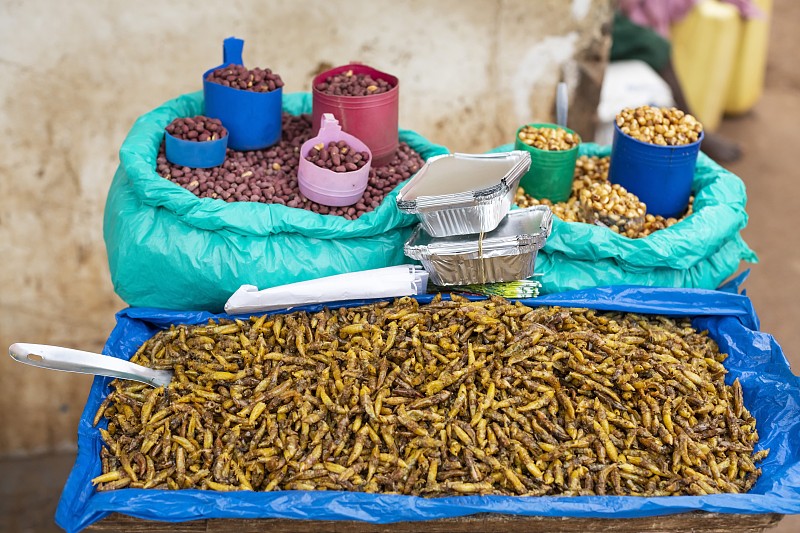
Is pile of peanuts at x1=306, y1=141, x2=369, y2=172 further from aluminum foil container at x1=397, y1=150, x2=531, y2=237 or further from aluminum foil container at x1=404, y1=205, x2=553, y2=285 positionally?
aluminum foil container at x1=404, y1=205, x2=553, y2=285

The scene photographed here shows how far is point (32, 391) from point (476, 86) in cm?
316

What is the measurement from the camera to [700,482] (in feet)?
7.25

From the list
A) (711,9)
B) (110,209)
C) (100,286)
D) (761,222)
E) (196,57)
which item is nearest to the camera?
(110,209)

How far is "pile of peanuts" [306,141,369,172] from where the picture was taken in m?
2.79

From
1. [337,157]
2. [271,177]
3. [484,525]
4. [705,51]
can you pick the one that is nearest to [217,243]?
[271,177]

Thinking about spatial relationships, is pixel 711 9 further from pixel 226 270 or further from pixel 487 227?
pixel 226 270

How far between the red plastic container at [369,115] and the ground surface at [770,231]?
2.86 meters

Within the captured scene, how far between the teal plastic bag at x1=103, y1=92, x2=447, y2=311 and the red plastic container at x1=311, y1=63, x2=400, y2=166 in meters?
0.31

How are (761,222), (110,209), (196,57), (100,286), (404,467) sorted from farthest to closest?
(761,222)
(100,286)
(196,57)
(110,209)
(404,467)

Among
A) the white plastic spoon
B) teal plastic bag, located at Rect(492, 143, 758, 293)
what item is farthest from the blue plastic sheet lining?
teal plastic bag, located at Rect(492, 143, 758, 293)

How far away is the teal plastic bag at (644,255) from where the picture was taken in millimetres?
2828

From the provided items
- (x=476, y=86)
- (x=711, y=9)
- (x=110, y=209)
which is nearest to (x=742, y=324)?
(x=476, y=86)

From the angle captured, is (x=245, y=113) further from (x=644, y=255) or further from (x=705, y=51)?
(x=705, y=51)

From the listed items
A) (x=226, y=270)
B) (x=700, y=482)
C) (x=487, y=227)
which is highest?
(x=487, y=227)
